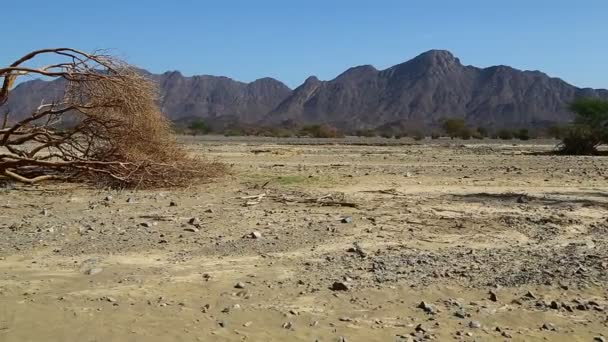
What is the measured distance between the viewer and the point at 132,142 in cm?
1453

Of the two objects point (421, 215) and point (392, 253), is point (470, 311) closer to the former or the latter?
point (392, 253)

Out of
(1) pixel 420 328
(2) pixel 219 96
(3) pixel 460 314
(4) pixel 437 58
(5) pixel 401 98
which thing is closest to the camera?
(1) pixel 420 328

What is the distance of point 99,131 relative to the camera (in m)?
14.3

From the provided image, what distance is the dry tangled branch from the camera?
541 inches

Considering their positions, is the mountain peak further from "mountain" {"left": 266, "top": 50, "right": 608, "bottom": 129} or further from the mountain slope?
the mountain slope

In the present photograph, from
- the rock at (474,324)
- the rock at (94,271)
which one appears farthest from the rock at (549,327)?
the rock at (94,271)

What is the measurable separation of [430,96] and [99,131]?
441 feet

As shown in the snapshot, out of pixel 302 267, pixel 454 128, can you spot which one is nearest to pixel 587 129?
pixel 302 267

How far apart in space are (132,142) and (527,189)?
8321 millimetres

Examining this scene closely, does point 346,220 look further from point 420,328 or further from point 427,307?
point 420,328

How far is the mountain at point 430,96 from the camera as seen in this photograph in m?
135

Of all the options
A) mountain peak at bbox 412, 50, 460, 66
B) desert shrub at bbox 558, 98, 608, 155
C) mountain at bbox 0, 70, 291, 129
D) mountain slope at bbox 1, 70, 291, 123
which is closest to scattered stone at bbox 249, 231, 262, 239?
desert shrub at bbox 558, 98, 608, 155

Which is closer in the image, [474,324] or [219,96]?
[474,324]

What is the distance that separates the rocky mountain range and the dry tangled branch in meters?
104
